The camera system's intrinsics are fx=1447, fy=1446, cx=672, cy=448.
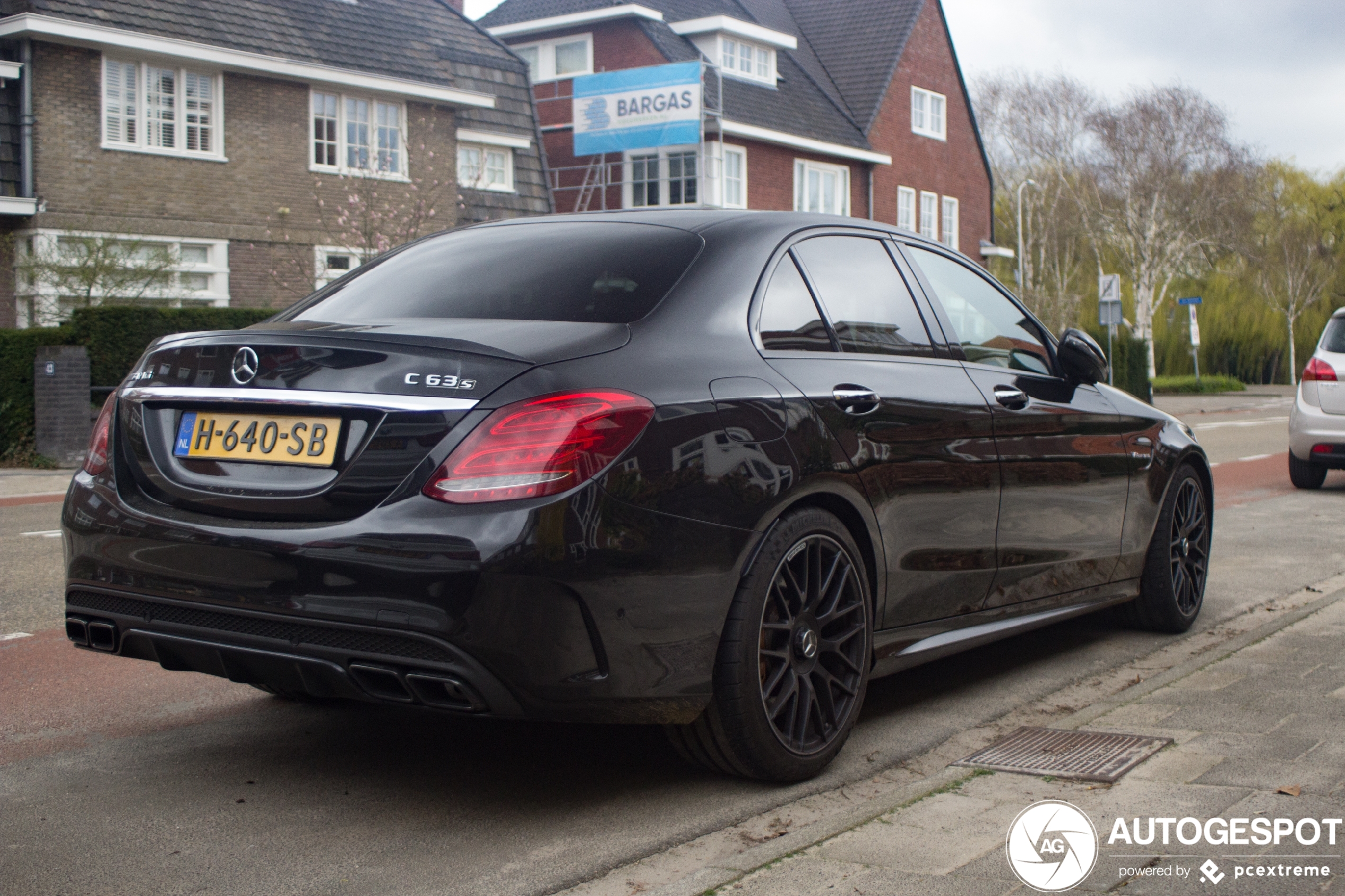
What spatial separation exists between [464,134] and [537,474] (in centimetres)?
2666

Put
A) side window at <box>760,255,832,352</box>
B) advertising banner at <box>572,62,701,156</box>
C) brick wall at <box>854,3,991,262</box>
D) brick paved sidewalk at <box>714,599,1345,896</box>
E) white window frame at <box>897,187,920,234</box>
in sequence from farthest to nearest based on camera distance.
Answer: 1. white window frame at <box>897,187,920,234</box>
2. brick wall at <box>854,3,991,262</box>
3. advertising banner at <box>572,62,701,156</box>
4. side window at <box>760,255,832,352</box>
5. brick paved sidewalk at <box>714,599,1345,896</box>

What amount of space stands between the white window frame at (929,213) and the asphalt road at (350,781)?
122 feet

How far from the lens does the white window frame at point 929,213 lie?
4194cm

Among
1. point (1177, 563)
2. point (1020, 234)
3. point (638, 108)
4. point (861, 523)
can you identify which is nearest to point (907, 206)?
point (1020, 234)

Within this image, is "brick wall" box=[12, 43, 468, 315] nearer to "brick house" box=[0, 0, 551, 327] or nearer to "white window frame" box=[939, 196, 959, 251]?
"brick house" box=[0, 0, 551, 327]

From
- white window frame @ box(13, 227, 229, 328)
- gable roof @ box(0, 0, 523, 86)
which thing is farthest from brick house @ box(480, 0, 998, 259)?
white window frame @ box(13, 227, 229, 328)

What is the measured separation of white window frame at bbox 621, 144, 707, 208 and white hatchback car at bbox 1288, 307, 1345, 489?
2219cm

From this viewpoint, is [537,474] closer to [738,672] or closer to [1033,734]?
[738,672]

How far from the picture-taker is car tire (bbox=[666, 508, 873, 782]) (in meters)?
3.58

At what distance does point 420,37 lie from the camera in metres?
28.4

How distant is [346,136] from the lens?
85.1ft

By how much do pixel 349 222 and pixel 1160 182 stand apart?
3171 centimetres

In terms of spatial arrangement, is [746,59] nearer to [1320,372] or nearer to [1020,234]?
[1020,234]

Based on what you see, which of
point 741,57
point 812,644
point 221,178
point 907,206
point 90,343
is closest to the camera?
point 812,644
